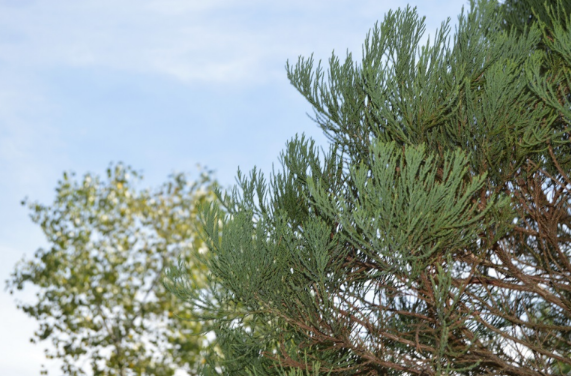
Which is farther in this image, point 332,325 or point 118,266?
point 118,266

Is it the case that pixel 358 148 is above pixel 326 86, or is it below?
below

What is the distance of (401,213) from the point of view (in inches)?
175

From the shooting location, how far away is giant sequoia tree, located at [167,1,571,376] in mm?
4895

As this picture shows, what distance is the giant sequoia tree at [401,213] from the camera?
16.1ft

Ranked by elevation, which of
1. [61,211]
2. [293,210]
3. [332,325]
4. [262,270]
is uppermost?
[61,211]

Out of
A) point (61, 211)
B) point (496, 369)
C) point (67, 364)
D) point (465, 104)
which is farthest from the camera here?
point (61, 211)

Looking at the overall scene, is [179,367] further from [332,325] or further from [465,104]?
[465,104]

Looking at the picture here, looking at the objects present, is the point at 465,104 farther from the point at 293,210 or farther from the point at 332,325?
the point at 332,325

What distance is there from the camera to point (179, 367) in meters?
13.2

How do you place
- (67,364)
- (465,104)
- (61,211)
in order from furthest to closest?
1. (61,211)
2. (67,364)
3. (465,104)

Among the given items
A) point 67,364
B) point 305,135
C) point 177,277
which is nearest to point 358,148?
point 305,135

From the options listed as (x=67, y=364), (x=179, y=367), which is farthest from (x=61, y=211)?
(x=179, y=367)

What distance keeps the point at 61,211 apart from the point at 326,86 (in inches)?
409

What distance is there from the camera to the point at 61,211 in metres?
14.3
